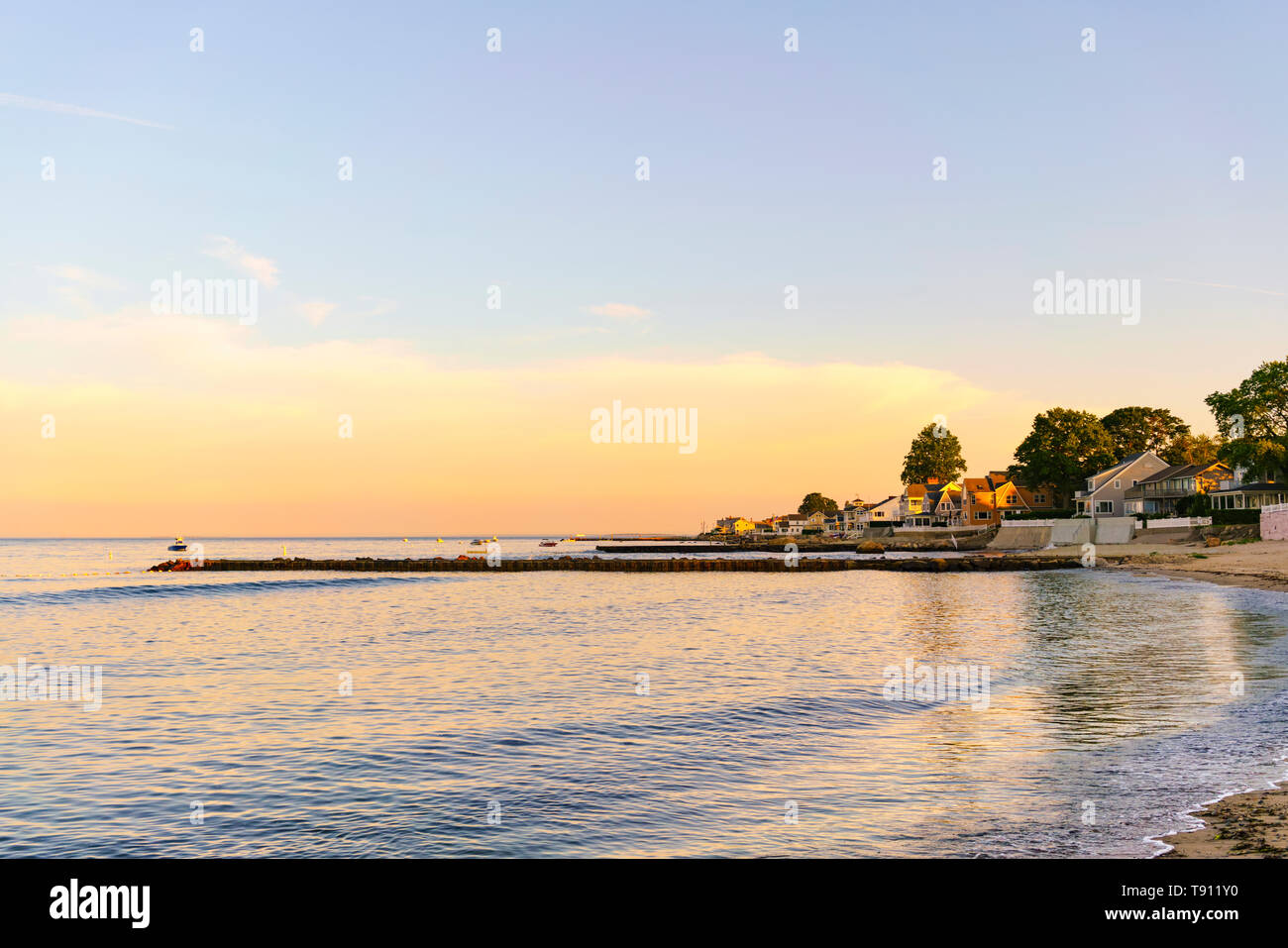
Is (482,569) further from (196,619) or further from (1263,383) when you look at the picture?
(1263,383)

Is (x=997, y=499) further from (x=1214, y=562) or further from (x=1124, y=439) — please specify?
(x=1214, y=562)

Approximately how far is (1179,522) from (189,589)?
97.8m

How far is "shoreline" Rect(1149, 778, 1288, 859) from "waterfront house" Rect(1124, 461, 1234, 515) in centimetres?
10404

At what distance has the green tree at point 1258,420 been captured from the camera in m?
72.2

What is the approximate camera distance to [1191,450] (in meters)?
145

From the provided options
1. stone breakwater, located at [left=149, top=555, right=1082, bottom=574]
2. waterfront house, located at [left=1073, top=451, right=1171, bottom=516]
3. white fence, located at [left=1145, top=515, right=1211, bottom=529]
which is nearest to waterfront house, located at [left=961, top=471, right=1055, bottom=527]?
waterfront house, located at [left=1073, top=451, right=1171, bottom=516]

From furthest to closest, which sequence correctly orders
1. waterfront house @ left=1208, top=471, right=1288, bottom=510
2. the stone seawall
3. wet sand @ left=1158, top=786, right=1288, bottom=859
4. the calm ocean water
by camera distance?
the stone seawall, waterfront house @ left=1208, top=471, right=1288, bottom=510, the calm ocean water, wet sand @ left=1158, top=786, right=1288, bottom=859

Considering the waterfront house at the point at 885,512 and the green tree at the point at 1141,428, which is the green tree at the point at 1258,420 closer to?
the green tree at the point at 1141,428

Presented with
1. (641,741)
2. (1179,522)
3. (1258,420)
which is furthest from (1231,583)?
(641,741)

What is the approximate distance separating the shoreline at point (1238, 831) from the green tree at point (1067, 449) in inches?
5318

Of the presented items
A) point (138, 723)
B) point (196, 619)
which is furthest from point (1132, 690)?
point (196, 619)

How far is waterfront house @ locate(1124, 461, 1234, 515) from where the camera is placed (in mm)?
99500

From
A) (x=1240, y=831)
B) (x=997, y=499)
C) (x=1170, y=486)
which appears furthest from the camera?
(x=997, y=499)

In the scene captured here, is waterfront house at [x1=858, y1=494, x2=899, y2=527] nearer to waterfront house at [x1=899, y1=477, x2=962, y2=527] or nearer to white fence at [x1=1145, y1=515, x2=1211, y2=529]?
waterfront house at [x1=899, y1=477, x2=962, y2=527]
